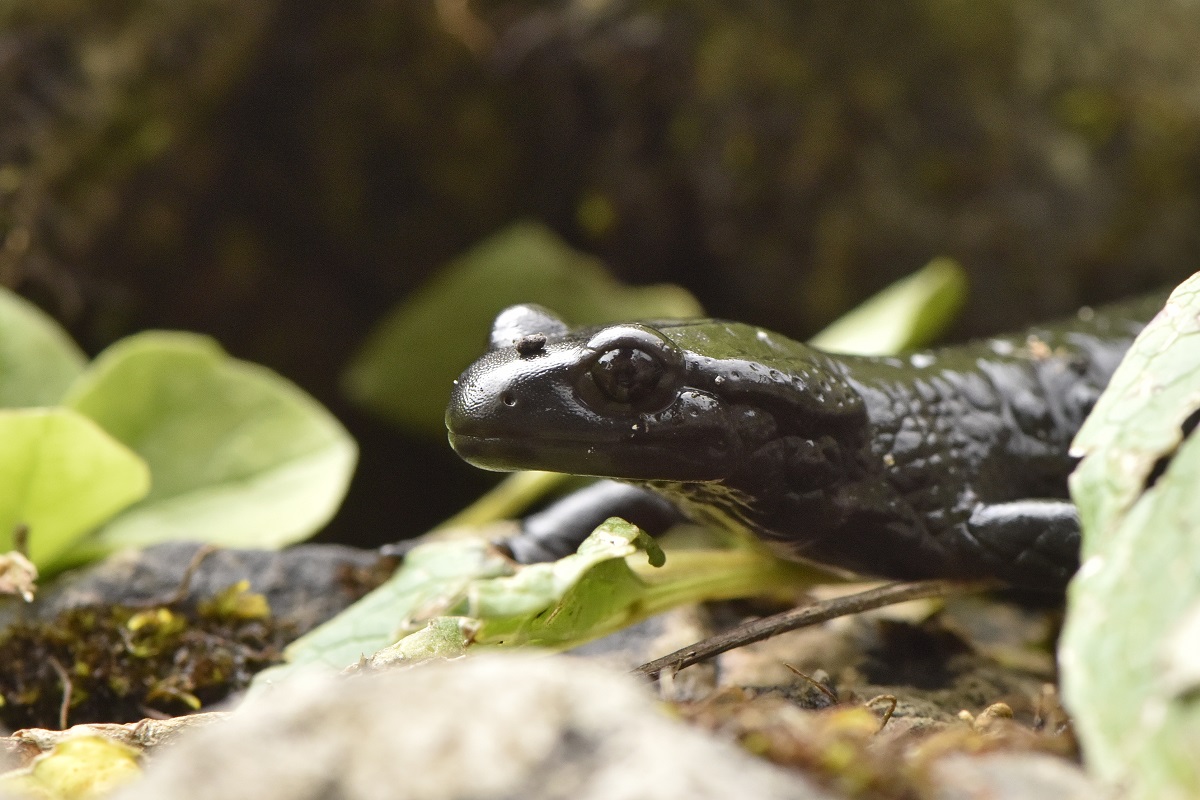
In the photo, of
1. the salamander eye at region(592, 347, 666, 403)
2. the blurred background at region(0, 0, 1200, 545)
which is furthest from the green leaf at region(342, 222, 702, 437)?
the salamander eye at region(592, 347, 666, 403)

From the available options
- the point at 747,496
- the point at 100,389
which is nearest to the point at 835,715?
the point at 747,496

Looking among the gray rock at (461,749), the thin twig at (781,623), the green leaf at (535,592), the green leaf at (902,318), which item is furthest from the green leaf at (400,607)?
the green leaf at (902,318)

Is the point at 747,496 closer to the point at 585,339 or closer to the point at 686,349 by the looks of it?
the point at 686,349

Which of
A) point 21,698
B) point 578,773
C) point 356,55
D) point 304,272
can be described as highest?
point 356,55

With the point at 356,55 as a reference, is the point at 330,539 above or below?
below

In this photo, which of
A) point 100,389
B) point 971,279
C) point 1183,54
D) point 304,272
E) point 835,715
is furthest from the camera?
point 304,272

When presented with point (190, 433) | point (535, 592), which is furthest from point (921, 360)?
point (190, 433)

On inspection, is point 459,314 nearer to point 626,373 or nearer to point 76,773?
point 626,373
